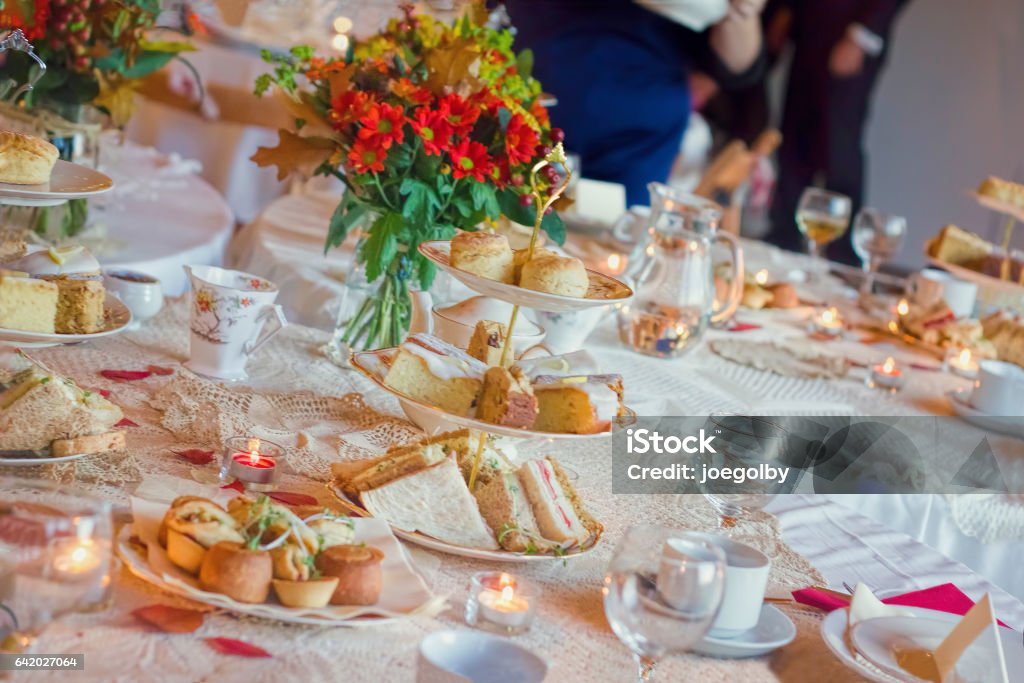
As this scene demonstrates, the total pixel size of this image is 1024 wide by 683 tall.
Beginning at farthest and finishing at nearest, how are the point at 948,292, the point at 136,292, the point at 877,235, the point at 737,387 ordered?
the point at 877,235 < the point at 948,292 < the point at 737,387 < the point at 136,292

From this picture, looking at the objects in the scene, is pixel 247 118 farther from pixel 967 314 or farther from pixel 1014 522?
pixel 1014 522

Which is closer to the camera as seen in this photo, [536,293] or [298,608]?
Result: [298,608]

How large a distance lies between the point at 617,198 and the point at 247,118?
1.60 meters

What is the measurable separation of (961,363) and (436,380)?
1490 mm

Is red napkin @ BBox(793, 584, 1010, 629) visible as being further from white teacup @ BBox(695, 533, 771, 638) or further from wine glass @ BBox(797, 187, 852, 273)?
wine glass @ BBox(797, 187, 852, 273)

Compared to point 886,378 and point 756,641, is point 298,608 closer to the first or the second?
point 756,641

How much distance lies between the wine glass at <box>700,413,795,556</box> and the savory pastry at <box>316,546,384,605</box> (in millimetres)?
437

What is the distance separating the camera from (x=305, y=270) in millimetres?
2168

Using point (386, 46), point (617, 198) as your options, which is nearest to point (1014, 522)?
point (386, 46)

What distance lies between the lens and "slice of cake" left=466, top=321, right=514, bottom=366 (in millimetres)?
1272

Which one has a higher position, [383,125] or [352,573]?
[383,125]

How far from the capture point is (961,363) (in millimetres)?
2264

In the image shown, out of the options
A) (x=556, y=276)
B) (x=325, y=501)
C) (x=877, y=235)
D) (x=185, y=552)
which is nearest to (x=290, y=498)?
(x=325, y=501)

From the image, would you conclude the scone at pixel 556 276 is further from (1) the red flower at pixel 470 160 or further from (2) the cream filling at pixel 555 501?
(1) the red flower at pixel 470 160
